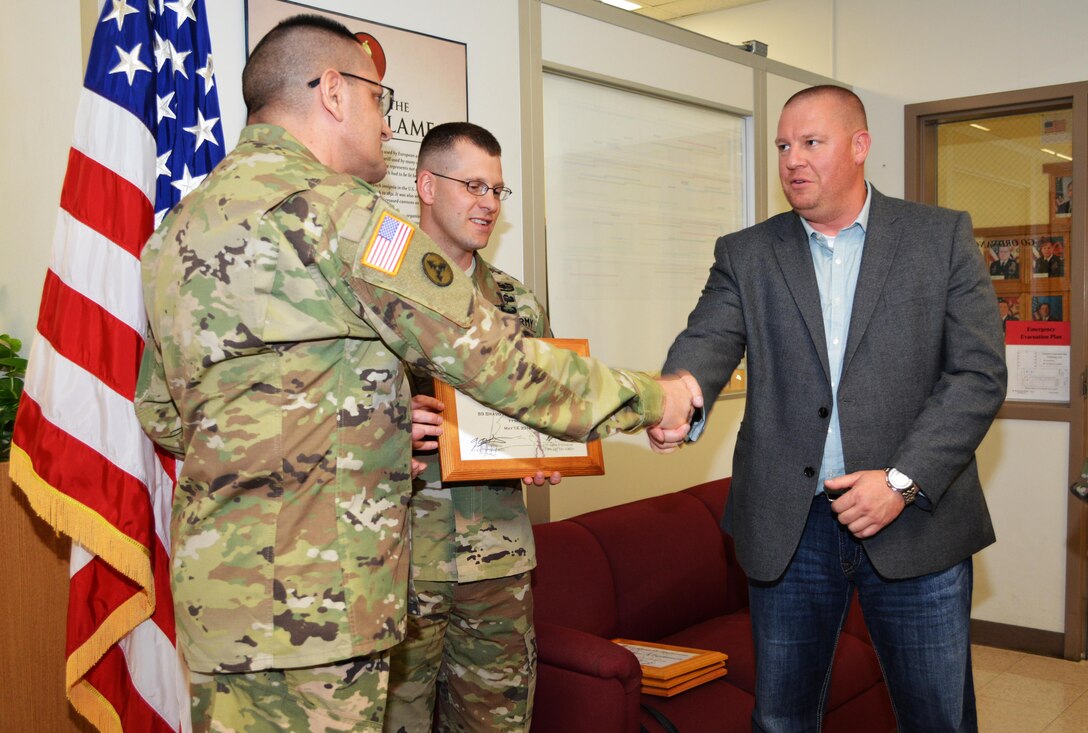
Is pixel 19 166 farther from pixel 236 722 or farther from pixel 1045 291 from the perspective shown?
pixel 1045 291

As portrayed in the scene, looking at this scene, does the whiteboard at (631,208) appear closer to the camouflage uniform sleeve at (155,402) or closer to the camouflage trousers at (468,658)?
the camouflage trousers at (468,658)

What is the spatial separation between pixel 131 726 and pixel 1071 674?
4.05 meters

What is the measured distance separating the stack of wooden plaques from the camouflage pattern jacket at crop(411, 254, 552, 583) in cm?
62

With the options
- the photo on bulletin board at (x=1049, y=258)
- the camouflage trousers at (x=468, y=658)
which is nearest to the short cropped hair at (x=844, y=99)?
the camouflage trousers at (x=468, y=658)

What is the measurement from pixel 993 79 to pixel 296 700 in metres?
4.65

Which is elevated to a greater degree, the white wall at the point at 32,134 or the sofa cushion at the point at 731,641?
the white wall at the point at 32,134

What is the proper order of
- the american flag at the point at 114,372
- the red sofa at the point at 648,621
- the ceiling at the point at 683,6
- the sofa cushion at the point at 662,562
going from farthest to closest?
the ceiling at the point at 683,6
the sofa cushion at the point at 662,562
the red sofa at the point at 648,621
the american flag at the point at 114,372

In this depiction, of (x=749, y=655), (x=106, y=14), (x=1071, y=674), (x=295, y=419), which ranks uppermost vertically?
(x=106, y=14)

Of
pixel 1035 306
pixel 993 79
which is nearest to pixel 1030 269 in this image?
pixel 1035 306

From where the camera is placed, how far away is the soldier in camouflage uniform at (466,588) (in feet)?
7.50

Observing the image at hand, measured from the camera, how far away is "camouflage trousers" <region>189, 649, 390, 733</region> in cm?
154

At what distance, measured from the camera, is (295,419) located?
1.52 metres

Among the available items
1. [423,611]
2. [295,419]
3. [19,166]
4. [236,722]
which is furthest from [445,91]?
[236,722]

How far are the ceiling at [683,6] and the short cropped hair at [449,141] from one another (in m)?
3.16
